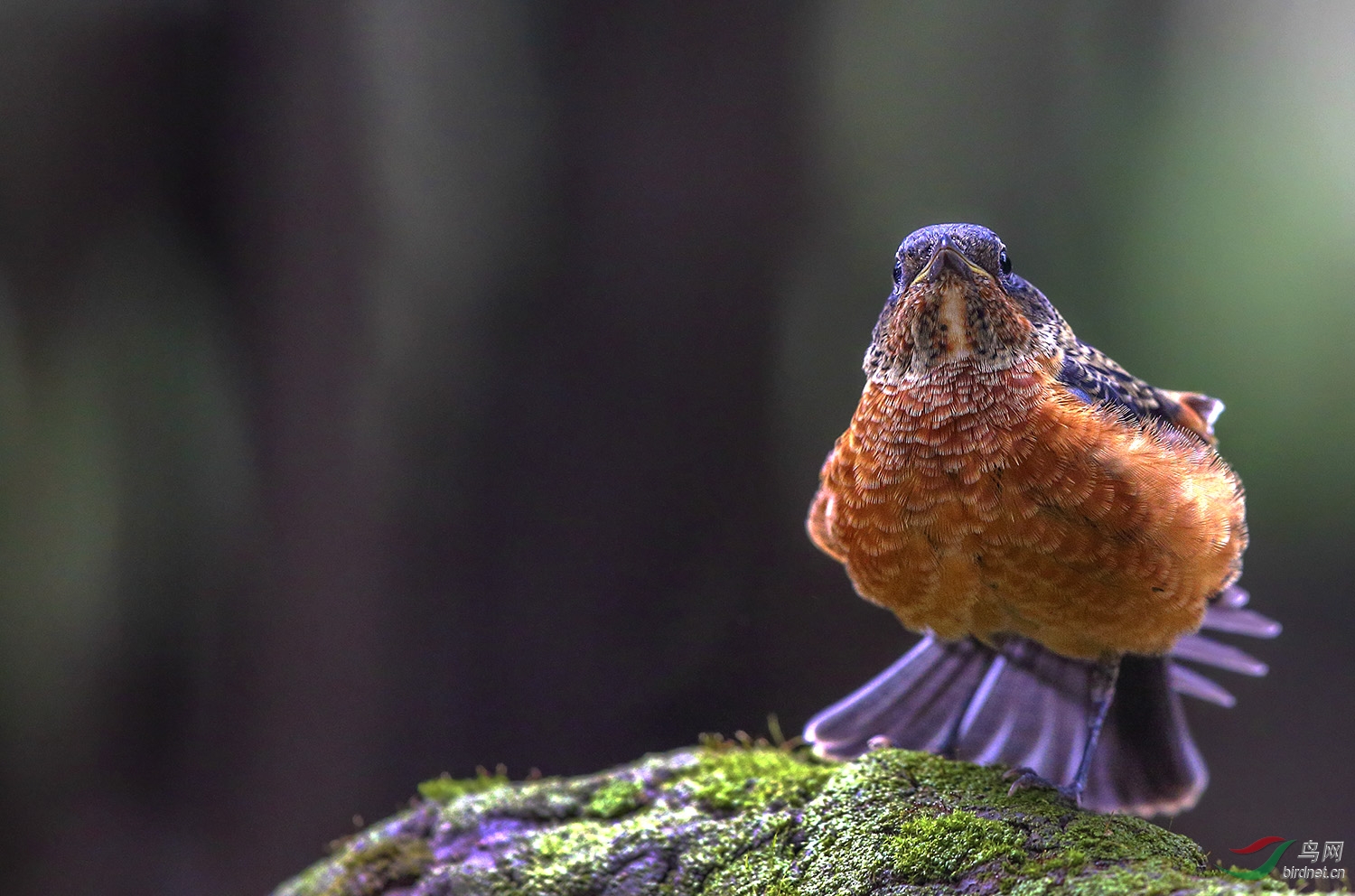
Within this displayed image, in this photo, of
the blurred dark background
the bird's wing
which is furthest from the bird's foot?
the blurred dark background

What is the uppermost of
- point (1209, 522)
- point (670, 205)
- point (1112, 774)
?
point (670, 205)

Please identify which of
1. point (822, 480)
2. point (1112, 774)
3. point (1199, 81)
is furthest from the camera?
point (1199, 81)

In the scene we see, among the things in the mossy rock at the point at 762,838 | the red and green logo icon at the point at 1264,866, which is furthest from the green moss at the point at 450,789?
the red and green logo icon at the point at 1264,866

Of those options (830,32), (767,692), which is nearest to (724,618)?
(767,692)

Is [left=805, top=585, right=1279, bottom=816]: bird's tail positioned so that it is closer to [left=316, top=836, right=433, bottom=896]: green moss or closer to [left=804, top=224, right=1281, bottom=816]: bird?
[left=804, top=224, right=1281, bottom=816]: bird

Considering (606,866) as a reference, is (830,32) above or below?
above

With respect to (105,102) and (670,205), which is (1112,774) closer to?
(670,205)

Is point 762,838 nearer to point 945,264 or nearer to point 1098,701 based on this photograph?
point 1098,701
